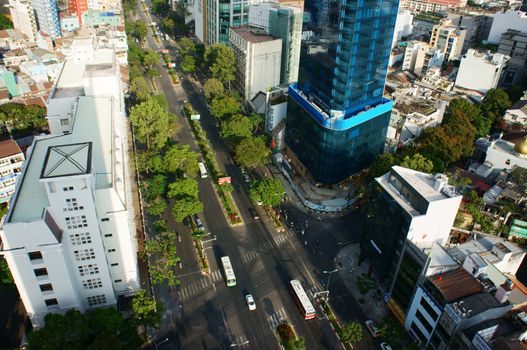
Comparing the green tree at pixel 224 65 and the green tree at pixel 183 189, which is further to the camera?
the green tree at pixel 224 65

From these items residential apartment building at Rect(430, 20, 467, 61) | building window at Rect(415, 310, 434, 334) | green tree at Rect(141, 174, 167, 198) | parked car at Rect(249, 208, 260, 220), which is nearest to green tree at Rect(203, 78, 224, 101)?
green tree at Rect(141, 174, 167, 198)

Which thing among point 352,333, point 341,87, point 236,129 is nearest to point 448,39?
point 341,87

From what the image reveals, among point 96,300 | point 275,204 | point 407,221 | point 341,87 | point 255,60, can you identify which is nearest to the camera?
point 407,221

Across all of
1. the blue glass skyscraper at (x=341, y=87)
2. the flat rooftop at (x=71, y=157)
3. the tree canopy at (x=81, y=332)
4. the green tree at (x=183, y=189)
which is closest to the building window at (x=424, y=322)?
the blue glass skyscraper at (x=341, y=87)

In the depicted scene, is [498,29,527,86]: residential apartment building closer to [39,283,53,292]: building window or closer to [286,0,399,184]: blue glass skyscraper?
[286,0,399,184]: blue glass skyscraper

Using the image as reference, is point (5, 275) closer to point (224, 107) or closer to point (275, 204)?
point (275, 204)

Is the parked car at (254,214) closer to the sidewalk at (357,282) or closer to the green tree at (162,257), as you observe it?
the green tree at (162,257)
